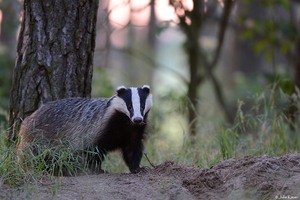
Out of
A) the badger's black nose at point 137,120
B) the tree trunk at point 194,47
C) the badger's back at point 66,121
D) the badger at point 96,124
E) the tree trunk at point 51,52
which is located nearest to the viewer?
the badger's black nose at point 137,120

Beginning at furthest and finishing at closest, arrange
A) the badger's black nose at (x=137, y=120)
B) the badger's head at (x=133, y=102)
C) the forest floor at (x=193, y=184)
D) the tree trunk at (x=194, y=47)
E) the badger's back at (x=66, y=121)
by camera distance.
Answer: the tree trunk at (x=194, y=47) < the badger's back at (x=66, y=121) < the badger's head at (x=133, y=102) < the badger's black nose at (x=137, y=120) < the forest floor at (x=193, y=184)

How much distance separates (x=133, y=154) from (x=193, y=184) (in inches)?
32.8

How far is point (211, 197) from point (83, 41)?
1.88 metres

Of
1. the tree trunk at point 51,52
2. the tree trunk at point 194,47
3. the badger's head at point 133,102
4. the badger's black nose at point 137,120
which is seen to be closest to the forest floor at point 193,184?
the badger's black nose at point 137,120

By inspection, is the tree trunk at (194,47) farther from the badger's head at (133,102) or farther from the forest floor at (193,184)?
the forest floor at (193,184)

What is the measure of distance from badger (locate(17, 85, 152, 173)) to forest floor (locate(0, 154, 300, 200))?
456mm

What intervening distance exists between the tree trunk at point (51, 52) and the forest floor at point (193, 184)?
109 centimetres

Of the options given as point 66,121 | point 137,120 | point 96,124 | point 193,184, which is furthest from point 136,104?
point 193,184

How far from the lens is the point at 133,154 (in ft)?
16.4

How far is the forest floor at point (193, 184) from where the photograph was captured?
3.99 metres

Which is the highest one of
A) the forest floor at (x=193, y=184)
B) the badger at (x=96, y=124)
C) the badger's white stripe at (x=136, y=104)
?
the badger's white stripe at (x=136, y=104)

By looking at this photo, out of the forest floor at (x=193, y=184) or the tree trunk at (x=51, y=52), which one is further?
the tree trunk at (x=51, y=52)

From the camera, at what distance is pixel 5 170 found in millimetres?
4184

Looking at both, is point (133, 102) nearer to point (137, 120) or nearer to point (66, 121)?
point (137, 120)
